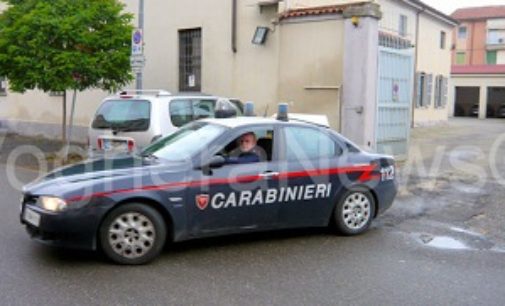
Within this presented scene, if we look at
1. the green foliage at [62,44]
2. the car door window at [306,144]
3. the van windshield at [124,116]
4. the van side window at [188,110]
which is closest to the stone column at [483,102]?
the green foliage at [62,44]

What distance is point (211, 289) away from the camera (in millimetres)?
4848

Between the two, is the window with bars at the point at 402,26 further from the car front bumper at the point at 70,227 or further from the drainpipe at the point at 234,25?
Answer: the car front bumper at the point at 70,227

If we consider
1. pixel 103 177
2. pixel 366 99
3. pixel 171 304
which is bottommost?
pixel 171 304

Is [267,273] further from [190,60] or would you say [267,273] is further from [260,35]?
[190,60]

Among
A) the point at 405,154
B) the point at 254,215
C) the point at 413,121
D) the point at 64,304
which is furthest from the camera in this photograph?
the point at 413,121

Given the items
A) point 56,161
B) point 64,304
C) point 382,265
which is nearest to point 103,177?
point 64,304

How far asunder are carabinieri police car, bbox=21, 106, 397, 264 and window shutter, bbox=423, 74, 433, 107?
60.5 ft

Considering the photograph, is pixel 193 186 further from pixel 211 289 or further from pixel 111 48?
pixel 111 48

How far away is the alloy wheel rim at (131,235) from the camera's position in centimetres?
540

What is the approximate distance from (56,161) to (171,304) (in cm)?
970

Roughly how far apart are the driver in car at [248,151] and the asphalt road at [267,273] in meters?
0.97

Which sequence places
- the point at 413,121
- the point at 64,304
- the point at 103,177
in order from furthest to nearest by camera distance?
the point at 413,121 < the point at 103,177 < the point at 64,304

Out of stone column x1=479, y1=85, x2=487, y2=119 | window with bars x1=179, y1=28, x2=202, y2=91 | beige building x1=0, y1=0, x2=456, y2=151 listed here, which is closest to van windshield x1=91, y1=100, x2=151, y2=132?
beige building x1=0, y1=0, x2=456, y2=151

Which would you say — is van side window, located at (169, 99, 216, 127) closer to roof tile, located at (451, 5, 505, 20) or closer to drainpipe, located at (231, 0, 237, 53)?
drainpipe, located at (231, 0, 237, 53)
